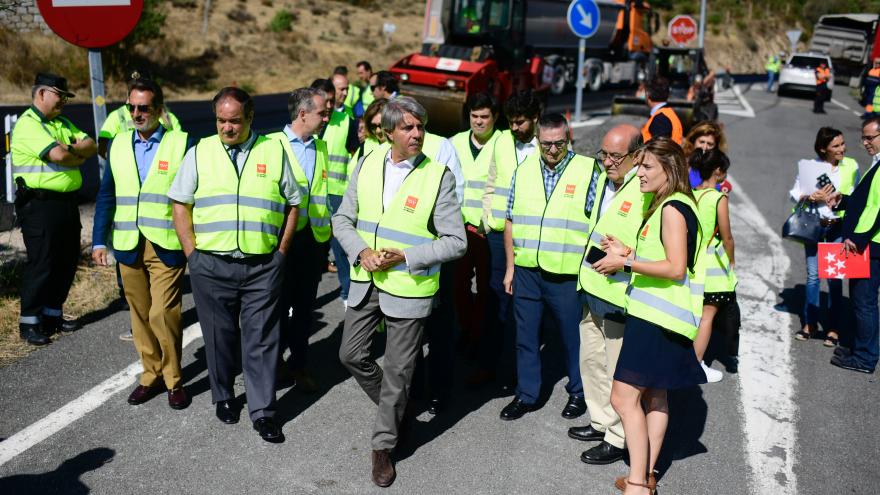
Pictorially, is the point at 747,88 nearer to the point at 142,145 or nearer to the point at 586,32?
the point at 586,32

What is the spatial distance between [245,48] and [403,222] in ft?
121

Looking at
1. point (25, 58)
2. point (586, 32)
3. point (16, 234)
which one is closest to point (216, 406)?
point (16, 234)

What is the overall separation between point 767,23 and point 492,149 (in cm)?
7317

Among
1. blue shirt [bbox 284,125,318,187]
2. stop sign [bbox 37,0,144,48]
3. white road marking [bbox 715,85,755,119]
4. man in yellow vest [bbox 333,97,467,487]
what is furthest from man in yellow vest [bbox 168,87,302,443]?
white road marking [bbox 715,85,755,119]

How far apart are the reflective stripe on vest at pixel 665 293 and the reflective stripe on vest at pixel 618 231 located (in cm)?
18

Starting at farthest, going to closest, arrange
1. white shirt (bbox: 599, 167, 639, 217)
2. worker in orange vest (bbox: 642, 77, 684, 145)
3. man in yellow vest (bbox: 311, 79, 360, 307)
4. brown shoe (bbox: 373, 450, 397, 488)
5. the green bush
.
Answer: the green bush < worker in orange vest (bbox: 642, 77, 684, 145) < man in yellow vest (bbox: 311, 79, 360, 307) < white shirt (bbox: 599, 167, 639, 217) < brown shoe (bbox: 373, 450, 397, 488)

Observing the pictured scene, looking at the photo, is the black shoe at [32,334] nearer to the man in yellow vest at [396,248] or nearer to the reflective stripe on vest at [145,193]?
the reflective stripe on vest at [145,193]

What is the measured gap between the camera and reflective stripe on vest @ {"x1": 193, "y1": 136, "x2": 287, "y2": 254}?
4.35m

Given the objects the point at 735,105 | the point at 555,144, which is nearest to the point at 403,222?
the point at 555,144

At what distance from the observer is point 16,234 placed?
8242mm

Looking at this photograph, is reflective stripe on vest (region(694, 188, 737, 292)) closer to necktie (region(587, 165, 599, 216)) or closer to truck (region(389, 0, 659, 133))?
necktie (region(587, 165, 599, 216))

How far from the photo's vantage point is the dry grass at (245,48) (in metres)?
26.0

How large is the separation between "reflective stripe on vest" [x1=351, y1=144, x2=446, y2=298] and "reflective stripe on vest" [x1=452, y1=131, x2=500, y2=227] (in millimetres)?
1357

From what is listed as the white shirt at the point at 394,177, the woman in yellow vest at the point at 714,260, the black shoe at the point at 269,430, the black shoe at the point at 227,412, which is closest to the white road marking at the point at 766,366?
the woman in yellow vest at the point at 714,260
